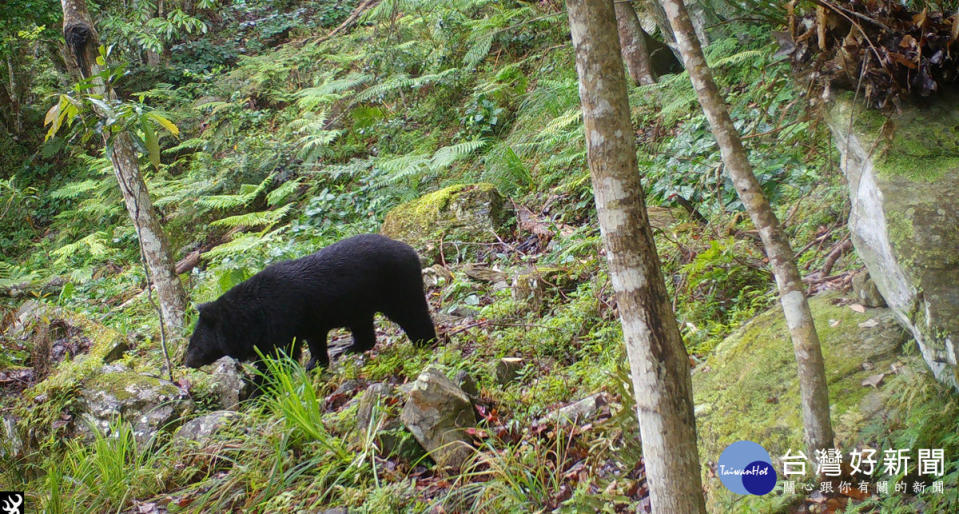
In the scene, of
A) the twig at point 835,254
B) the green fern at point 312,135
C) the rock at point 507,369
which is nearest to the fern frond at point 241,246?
the green fern at point 312,135

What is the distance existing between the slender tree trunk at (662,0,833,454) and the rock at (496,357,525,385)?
223cm

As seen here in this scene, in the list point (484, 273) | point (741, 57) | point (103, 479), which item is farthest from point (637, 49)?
point (103, 479)

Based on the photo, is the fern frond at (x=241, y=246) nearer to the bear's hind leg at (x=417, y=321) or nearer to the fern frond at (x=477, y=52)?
the bear's hind leg at (x=417, y=321)

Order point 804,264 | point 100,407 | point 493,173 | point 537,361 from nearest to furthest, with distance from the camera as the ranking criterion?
point 804,264 < point 537,361 < point 100,407 < point 493,173

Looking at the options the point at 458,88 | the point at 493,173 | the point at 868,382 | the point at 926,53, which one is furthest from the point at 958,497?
the point at 458,88

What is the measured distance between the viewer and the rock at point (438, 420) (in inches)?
147

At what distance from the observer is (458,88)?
1158cm

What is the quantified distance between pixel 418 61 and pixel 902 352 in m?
10.8

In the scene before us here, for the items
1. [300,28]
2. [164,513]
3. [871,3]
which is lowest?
[164,513]

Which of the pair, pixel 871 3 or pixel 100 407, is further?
pixel 100 407

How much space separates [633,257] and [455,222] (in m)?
5.64

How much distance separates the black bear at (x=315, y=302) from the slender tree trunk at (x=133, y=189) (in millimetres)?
1073

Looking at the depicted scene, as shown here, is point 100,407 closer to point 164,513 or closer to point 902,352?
point 164,513

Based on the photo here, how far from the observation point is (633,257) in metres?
2.14
